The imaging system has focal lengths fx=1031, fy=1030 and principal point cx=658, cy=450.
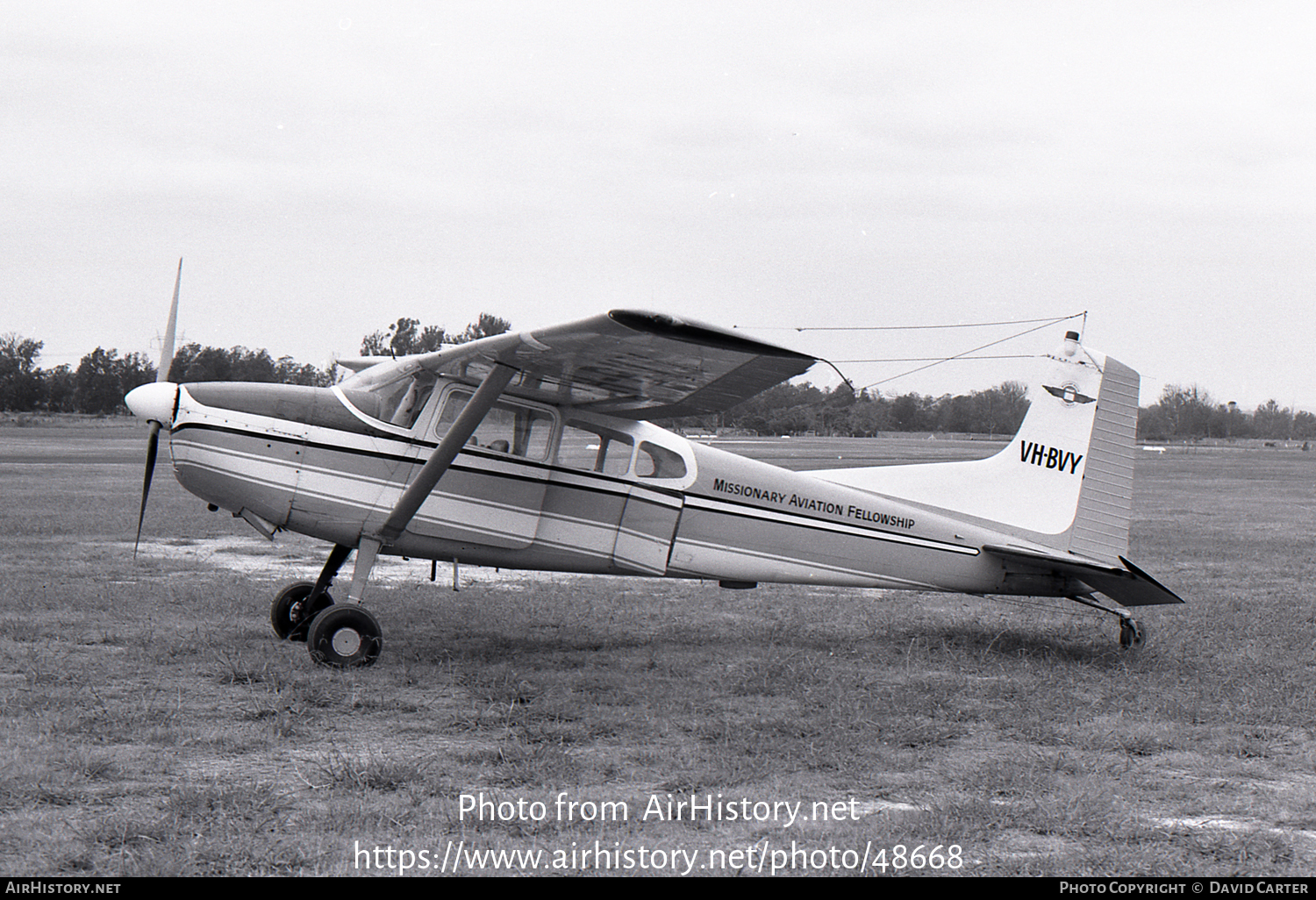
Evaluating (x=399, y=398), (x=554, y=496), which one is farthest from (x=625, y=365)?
(x=399, y=398)

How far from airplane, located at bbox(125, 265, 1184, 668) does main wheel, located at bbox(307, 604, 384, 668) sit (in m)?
0.01

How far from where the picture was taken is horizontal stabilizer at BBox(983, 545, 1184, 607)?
325 inches

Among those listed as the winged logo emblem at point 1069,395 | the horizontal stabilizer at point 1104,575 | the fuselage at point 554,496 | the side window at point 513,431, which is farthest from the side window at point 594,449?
the winged logo emblem at point 1069,395

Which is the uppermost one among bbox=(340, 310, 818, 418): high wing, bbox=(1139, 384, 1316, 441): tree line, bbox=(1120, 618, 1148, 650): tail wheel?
bbox=(1139, 384, 1316, 441): tree line

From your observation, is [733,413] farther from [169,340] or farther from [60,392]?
[60,392]

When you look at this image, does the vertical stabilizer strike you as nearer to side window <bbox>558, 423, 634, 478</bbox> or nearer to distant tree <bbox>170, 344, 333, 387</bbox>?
side window <bbox>558, 423, 634, 478</bbox>

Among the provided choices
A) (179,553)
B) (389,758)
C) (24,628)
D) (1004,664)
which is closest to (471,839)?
(389,758)

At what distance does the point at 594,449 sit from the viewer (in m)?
8.44

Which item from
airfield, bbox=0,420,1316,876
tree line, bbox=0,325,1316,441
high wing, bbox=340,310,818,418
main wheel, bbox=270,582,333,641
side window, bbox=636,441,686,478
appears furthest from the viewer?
tree line, bbox=0,325,1316,441

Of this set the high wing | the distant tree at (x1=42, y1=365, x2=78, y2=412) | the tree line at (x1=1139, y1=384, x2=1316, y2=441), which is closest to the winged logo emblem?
the high wing

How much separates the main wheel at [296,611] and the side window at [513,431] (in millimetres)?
1828

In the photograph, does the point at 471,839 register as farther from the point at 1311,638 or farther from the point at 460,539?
the point at 1311,638

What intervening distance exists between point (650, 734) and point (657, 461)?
299 centimetres

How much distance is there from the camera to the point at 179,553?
537 inches
